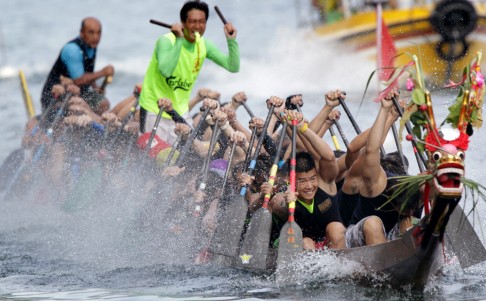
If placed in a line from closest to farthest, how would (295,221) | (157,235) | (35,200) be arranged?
(295,221)
(157,235)
(35,200)

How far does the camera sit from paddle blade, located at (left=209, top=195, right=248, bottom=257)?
7.31m

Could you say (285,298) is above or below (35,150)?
below

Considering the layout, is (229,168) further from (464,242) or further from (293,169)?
(464,242)

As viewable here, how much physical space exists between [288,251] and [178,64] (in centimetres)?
315

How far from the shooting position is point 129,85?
2036 cm

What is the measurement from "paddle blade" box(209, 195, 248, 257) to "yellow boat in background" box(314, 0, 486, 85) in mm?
7673

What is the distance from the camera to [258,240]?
7059 millimetres

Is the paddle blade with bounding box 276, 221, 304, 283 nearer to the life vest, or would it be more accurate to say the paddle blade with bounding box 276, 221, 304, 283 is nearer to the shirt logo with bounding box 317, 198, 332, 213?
the shirt logo with bounding box 317, 198, 332, 213

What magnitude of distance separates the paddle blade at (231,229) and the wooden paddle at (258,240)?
0.17 meters

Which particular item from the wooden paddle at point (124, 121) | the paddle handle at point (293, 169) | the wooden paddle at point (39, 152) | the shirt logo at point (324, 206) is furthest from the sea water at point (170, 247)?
the wooden paddle at point (124, 121)

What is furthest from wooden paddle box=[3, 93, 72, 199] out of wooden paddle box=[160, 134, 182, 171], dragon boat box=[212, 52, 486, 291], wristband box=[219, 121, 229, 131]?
dragon boat box=[212, 52, 486, 291]

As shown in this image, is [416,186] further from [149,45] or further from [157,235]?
[149,45]

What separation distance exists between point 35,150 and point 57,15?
20.3 meters

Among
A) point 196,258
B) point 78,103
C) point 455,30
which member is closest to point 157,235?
point 196,258
